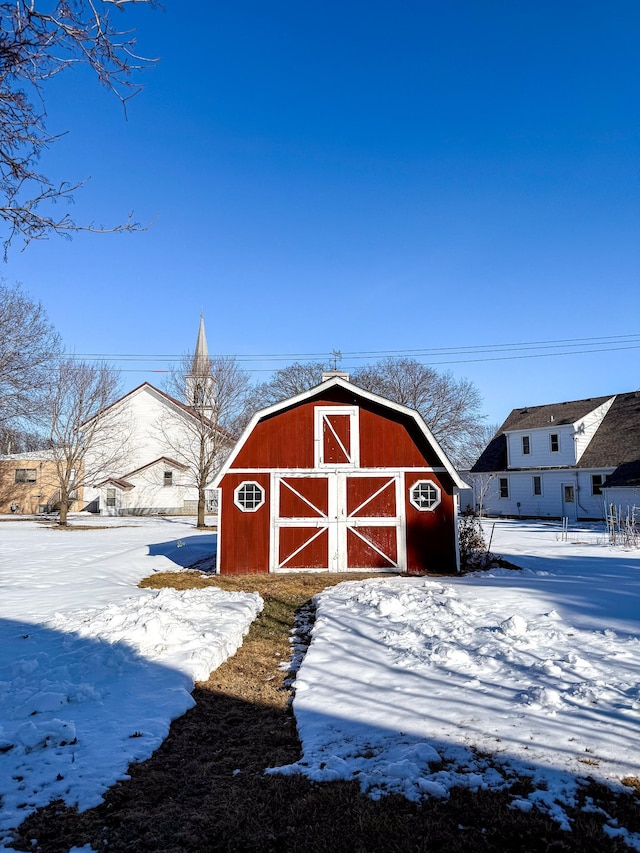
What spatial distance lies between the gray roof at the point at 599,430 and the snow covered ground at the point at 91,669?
2406 centimetres

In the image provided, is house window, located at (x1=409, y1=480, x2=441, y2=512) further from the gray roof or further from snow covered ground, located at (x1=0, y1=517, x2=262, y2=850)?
the gray roof

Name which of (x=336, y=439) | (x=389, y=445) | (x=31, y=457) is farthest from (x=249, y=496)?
(x=31, y=457)

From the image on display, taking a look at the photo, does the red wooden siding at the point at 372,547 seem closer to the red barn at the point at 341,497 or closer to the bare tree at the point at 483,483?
the red barn at the point at 341,497

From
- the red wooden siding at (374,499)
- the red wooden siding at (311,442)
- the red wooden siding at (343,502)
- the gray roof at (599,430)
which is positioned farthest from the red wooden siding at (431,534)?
the gray roof at (599,430)

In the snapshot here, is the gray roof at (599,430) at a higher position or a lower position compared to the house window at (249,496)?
higher

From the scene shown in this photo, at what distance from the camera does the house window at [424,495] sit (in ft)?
47.3

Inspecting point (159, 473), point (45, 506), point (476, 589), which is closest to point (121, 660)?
point (476, 589)

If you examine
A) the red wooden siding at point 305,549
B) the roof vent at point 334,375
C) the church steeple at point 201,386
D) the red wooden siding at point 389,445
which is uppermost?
the church steeple at point 201,386

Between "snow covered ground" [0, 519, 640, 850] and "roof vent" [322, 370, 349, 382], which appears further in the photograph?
"roof vent" [322, 370, 349, 382]

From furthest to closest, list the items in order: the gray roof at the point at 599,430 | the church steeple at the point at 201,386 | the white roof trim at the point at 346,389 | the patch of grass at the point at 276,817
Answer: the church steeple at the point at 201,386
the gray roof at the point at 599,430
the white roof trim at the point at 346,389
the patch of grass at the point at 276,817

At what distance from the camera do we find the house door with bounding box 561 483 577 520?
31.2 meters

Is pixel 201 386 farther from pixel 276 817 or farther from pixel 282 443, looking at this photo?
pixel 276 817

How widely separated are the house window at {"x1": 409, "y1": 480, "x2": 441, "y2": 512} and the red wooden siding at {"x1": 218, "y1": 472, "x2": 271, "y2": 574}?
3.76 metres

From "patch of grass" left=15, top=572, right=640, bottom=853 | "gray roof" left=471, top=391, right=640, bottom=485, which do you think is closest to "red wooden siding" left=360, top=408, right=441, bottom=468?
"patch of grass" left=15, top=572, right=640, bottom=853
